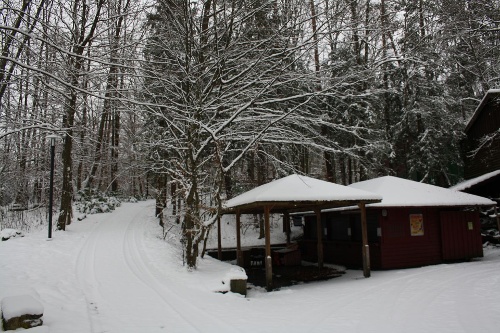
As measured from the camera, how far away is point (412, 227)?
49.7ft

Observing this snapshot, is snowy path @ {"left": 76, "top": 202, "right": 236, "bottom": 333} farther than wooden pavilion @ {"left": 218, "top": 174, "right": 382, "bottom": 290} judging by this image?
No

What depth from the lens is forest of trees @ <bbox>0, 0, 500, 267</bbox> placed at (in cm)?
872

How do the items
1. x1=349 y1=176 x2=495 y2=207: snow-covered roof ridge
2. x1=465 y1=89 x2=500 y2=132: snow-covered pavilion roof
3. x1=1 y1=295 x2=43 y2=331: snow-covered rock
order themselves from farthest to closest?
x1=465 y1=89 x2=500 y2=132: snow-covered pavilion roof → x1=349 y1=176 x2=495 y2=207: snow-covered roof ridge → x1=1 y1=295 x2=43 y2=331: snow-covered rock

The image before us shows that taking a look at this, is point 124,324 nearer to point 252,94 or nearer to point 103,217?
point 252,94

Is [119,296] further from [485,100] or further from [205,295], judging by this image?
[485,100]

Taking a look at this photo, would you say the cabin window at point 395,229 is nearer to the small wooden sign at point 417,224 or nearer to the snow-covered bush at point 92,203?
the small wooden sign at point 417,224

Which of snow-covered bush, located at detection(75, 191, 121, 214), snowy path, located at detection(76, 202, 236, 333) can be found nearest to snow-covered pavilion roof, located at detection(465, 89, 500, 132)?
snowy path, located at detection(76, 202, 236, 333)

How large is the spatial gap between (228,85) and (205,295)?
651 centimetres

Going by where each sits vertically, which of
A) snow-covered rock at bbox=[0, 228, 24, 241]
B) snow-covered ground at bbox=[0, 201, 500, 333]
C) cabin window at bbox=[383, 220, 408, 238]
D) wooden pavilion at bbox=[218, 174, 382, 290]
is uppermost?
wooden pavilion at bbox=[218, 174, 382, 290]

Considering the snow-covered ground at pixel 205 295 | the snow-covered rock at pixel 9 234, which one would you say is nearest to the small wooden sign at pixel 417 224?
the snow-covered ground at pixel 205 295

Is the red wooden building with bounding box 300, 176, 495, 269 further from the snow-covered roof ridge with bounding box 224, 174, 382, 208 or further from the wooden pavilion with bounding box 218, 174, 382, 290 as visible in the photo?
the snow-covered roof ridge with bounding box 224, 174, 382, 208

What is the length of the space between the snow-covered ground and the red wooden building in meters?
1.18

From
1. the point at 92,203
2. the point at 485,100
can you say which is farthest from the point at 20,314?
the point at 485,100

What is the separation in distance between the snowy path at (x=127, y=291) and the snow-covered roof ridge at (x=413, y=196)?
26.9ft
